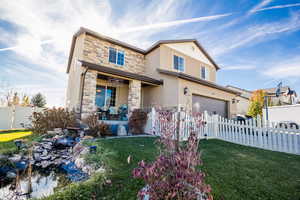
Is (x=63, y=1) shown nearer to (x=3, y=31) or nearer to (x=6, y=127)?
(x=3, y=31)

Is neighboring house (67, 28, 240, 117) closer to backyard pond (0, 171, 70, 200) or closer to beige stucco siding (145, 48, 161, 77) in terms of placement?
beige stucco siding (145, 48, 161, 77)

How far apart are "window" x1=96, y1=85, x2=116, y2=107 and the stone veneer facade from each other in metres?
1.65

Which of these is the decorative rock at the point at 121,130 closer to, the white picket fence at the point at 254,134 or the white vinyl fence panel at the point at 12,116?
the white picket fence at the point at 254,134

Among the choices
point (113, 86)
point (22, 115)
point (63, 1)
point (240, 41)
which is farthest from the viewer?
point (22, 115)

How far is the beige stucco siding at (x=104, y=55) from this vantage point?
8656mm

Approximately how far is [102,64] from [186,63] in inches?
273

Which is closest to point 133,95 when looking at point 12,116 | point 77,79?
point 77,79

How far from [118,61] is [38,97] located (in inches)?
806

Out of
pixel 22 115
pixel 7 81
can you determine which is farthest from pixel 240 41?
pixel 7 81

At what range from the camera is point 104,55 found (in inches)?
366

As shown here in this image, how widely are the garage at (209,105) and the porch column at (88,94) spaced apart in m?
6.42

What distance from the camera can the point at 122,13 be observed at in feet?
22.2

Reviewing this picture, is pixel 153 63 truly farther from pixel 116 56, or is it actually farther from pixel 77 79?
pixel 77 79

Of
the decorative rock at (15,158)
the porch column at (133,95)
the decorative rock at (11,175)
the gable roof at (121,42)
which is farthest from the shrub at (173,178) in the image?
the gable roof at (121,42)
